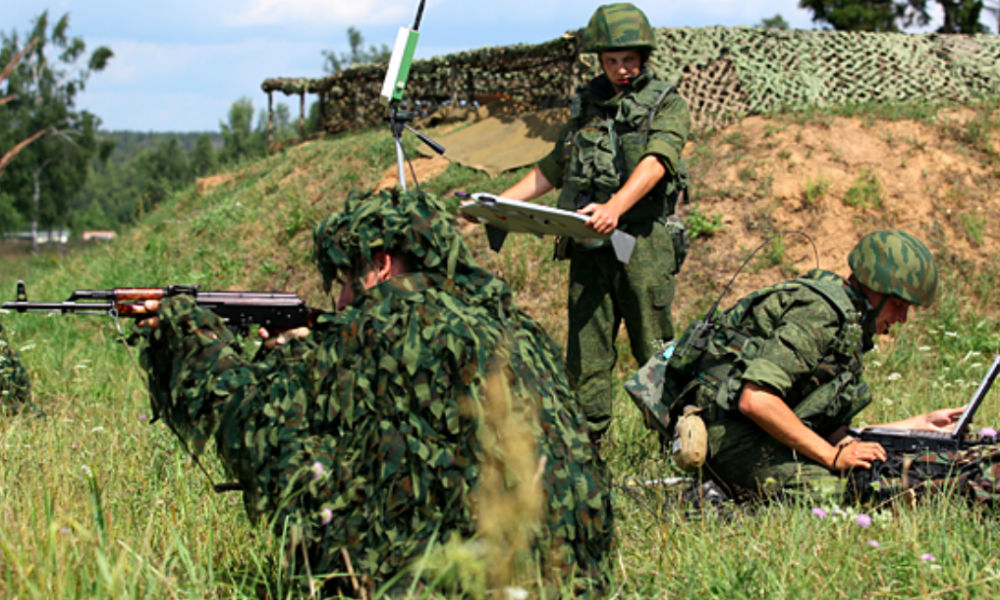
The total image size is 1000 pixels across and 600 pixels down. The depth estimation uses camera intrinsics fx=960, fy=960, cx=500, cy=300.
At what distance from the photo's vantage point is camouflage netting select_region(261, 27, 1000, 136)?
962 cm

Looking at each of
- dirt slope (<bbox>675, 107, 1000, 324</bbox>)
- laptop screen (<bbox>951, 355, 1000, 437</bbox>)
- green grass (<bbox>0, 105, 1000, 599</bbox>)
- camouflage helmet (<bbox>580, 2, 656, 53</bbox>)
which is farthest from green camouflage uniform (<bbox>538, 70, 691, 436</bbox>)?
dirt slope (<bbox>675, 107, 1000, 324</bbox>)

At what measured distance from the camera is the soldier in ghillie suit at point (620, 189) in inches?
173

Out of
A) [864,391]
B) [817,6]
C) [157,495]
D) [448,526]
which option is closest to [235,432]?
[448,526]

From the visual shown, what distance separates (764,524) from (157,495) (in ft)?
6.68

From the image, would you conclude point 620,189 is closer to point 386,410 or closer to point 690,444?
point 690,444

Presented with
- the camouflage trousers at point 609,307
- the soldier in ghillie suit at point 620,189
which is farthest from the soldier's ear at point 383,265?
the camouflage trousers at point 609,307

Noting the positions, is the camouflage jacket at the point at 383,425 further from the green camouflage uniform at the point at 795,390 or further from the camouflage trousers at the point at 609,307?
the camouflage trousers at the point at 609,307

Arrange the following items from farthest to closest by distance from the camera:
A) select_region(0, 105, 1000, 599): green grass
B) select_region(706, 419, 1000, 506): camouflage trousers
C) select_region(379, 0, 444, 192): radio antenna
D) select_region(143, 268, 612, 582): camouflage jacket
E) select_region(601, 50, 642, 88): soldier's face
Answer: select_region(601, 50, 642, 88): soldier's face < select_region(379, 0, 444, 192): radio antenna < select_region(706, 419, 1000, 506): camouflage trousers < select_region(0, 105, 1000, 599): green grass < select_region(143, 268, 612, 582): camouflage jacket

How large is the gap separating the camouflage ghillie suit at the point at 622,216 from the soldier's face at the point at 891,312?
44.1 inches

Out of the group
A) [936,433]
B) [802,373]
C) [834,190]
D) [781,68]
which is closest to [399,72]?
[802,373]

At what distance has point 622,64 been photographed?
447 centimetres

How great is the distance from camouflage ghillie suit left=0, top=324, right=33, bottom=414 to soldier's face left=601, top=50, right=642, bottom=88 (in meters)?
3.33

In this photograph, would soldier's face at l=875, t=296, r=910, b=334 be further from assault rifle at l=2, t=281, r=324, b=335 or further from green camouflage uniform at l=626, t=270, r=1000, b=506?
assault rifle at l=2, t=281, r=324, b=335

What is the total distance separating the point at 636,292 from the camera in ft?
14.9
